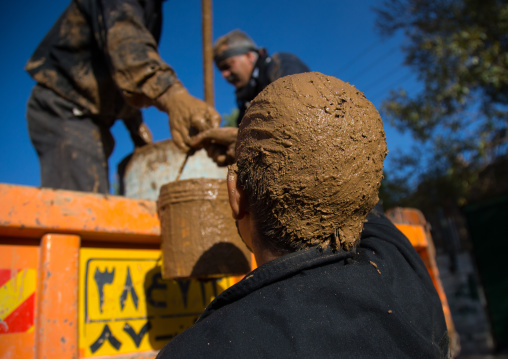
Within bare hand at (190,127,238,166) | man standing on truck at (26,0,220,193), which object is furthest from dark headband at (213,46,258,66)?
bare hand at (190,127,238,166)

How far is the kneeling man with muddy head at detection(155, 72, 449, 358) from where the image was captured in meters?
0.84

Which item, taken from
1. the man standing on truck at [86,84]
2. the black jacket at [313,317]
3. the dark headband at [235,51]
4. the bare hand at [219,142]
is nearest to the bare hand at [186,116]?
the bare hand at [219,142]

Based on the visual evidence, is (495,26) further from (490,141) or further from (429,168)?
(429,168)

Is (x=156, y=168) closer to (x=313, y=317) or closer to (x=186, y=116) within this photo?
(x=186, y=116)

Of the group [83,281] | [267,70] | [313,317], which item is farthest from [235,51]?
[313,317]

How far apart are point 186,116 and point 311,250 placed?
3.36ft

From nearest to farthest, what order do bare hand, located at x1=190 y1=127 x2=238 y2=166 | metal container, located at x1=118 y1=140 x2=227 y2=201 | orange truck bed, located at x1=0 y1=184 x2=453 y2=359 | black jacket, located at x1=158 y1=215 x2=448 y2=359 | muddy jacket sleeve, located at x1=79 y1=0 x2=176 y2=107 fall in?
black jacket, located at x1=158 y1=215 x2=448 y2=359 < orange truck bed, located at x1=0 y1=184 x2=453 y2=359 < bare hand, located at x1=190 y1=127 x2=238 y2=166 < muddy jacket sleeve, located at x1=79 y1=0 x2=176 y2=107 < metal container, located at x1=118 y1=140 x2=227 y2=201

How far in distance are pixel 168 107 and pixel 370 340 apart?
1385 mm

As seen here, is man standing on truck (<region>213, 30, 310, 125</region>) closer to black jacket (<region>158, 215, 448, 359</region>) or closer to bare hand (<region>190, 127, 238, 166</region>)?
bare hand (<region>190, 127, 238, 166</region>)

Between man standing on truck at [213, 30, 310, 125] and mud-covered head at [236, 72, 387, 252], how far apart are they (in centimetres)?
225

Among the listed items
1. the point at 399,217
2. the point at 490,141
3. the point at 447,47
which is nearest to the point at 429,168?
the point at 490,141

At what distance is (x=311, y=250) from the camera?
0.95 m

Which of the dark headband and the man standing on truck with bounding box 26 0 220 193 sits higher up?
the dark headband

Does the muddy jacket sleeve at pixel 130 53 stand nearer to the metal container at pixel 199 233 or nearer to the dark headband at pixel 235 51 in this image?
the metal container at pixel 199 233
